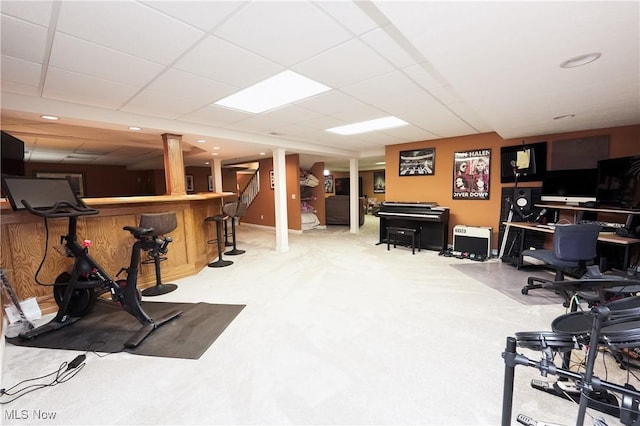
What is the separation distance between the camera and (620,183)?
331 cm

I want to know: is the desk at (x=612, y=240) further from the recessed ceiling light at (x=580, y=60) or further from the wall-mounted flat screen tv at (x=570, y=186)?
the recessed ceiling light at (x=580, y=60)

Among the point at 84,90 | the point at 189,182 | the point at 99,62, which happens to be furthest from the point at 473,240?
the point at 189,182

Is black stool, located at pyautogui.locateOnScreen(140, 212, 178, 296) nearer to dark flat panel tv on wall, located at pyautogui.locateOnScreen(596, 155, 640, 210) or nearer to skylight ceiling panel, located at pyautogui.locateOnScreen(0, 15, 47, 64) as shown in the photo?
skylight ceiling panel, located at pyautogui.locateOnScreen(0, 15, 47, 64)

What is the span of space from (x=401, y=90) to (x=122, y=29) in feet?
7.81

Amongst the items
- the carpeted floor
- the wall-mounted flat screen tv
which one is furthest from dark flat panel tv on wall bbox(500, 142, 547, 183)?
the carpeted floor

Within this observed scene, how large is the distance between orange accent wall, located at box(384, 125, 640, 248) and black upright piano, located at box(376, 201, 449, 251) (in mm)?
372

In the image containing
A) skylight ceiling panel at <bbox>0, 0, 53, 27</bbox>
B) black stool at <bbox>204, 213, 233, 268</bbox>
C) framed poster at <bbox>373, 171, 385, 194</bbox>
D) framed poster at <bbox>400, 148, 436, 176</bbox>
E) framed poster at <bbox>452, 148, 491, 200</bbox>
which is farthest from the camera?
framed poster at <bbox>373, 171, 385, 194</bbox>

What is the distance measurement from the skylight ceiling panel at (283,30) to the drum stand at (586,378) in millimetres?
1963

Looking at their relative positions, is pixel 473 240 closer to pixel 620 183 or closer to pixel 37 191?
pixel 620 183

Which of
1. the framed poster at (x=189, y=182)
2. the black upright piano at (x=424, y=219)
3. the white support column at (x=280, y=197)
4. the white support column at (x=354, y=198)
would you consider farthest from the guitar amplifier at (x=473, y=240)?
the framed poster at (x=189, y=182)

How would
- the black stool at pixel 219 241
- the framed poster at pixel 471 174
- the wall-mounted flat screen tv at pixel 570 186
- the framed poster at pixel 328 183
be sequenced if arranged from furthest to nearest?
the framed poster at pixel 328 183 → the framed poster at pixel 471 174 → the black stool at pixel 219 241 → the wall-mounted flat screen tv at pixel 570 186

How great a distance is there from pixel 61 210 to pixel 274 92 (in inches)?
91.7

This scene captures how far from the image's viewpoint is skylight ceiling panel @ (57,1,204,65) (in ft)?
4.81

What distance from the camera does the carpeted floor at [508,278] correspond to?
10.1 ft
